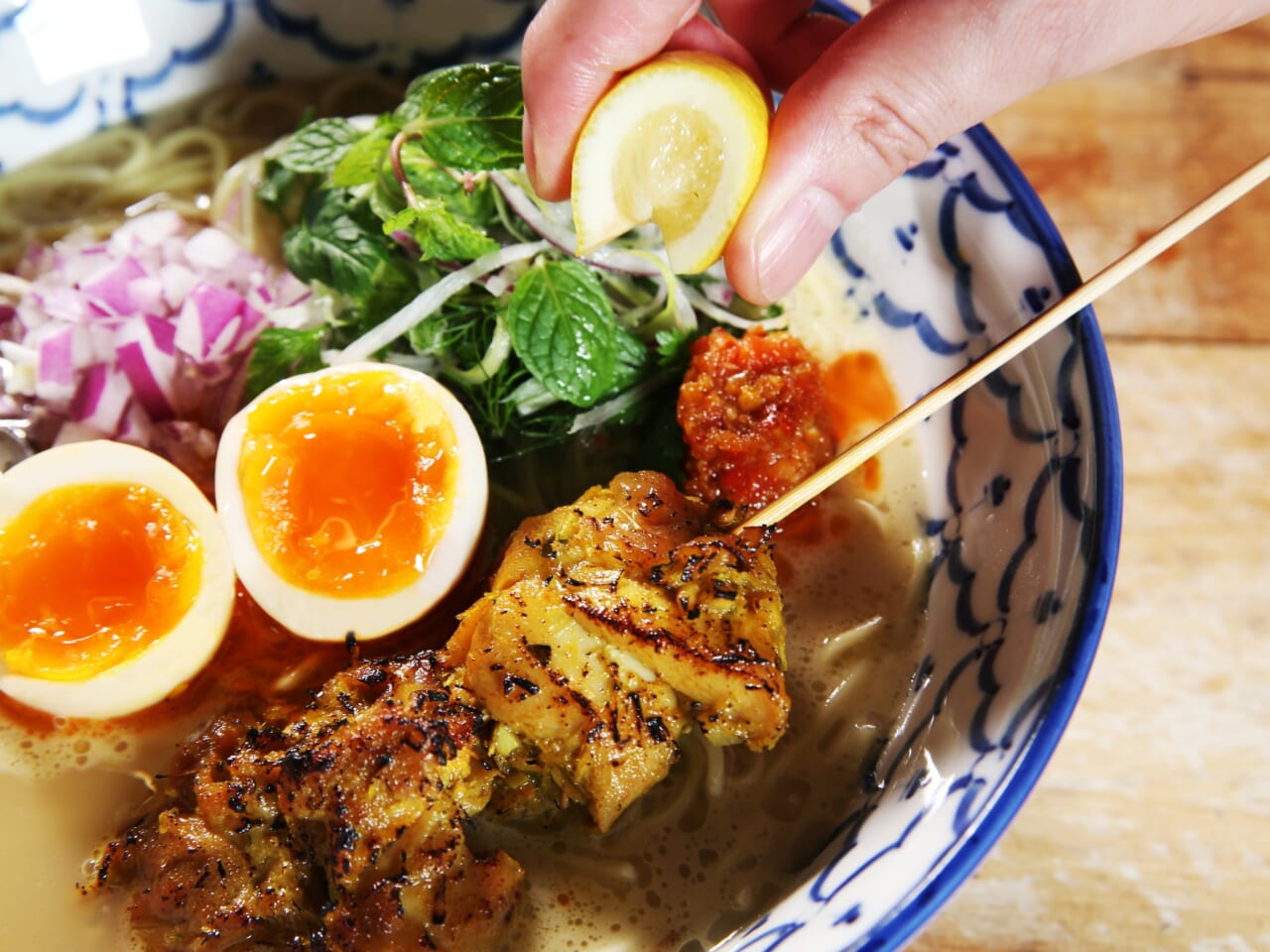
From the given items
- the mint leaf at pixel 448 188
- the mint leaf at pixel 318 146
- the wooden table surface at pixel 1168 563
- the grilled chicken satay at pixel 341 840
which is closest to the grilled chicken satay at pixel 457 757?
the grilled chicken satay at pixel 341 840

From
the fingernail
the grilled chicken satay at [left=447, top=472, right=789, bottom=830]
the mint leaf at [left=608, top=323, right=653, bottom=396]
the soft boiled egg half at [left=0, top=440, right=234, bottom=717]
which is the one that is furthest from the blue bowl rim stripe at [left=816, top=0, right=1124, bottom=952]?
the soft boiled egg half at [left=0, top=440, right=234, bottom=717]

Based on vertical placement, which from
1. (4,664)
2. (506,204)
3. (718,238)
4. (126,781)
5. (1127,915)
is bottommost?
(1127,915)

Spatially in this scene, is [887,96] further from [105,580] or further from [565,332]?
[105,580]

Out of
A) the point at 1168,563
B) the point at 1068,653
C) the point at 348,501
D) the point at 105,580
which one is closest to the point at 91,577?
the point at 105,580

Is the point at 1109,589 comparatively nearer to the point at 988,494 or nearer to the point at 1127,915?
the point at 988,494

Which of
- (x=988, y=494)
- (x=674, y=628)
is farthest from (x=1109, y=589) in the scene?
(x=674, y=628)

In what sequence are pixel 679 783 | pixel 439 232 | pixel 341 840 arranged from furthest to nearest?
pixel 439 232
pixel 679 783
pixel 341 840
